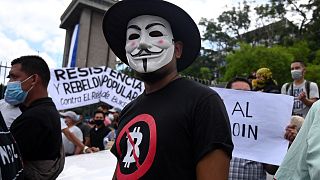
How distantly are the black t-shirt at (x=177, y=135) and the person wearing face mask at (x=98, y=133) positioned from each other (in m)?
5.00

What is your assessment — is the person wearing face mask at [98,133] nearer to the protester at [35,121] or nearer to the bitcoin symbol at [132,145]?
the protester at [35,121]

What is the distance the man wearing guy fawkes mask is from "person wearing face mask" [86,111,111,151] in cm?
471

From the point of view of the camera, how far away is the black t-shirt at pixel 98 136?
6.67 metres

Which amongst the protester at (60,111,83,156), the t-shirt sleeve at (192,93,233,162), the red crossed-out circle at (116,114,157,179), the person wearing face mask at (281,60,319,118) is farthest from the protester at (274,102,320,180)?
the protester at (60,111,83,156)

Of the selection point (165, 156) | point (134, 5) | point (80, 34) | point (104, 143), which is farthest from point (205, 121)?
point (80, 34)

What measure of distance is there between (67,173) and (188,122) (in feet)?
6.64

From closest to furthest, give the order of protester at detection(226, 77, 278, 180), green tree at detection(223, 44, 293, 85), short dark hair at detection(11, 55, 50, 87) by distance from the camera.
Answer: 1. short dark hair at detection(11, 55, 50, 87)
2. protester at detection(226, 77, 278, 180)
3. green tree at detection(223, 44, 293, 85)

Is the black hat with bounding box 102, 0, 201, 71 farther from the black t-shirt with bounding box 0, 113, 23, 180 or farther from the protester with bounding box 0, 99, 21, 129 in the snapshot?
the protester with bounding box 0, 99, 21, 129

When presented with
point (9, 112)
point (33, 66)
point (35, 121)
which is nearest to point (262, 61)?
point (33, 66)

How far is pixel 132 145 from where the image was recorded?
5.74 ft

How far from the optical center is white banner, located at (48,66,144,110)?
736 cm

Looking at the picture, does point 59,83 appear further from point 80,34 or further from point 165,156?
point 80,34

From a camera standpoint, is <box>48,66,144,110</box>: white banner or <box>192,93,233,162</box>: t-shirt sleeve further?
<box>48,66,144,110</box>: white banner

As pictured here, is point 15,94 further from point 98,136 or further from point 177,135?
point 98,136
